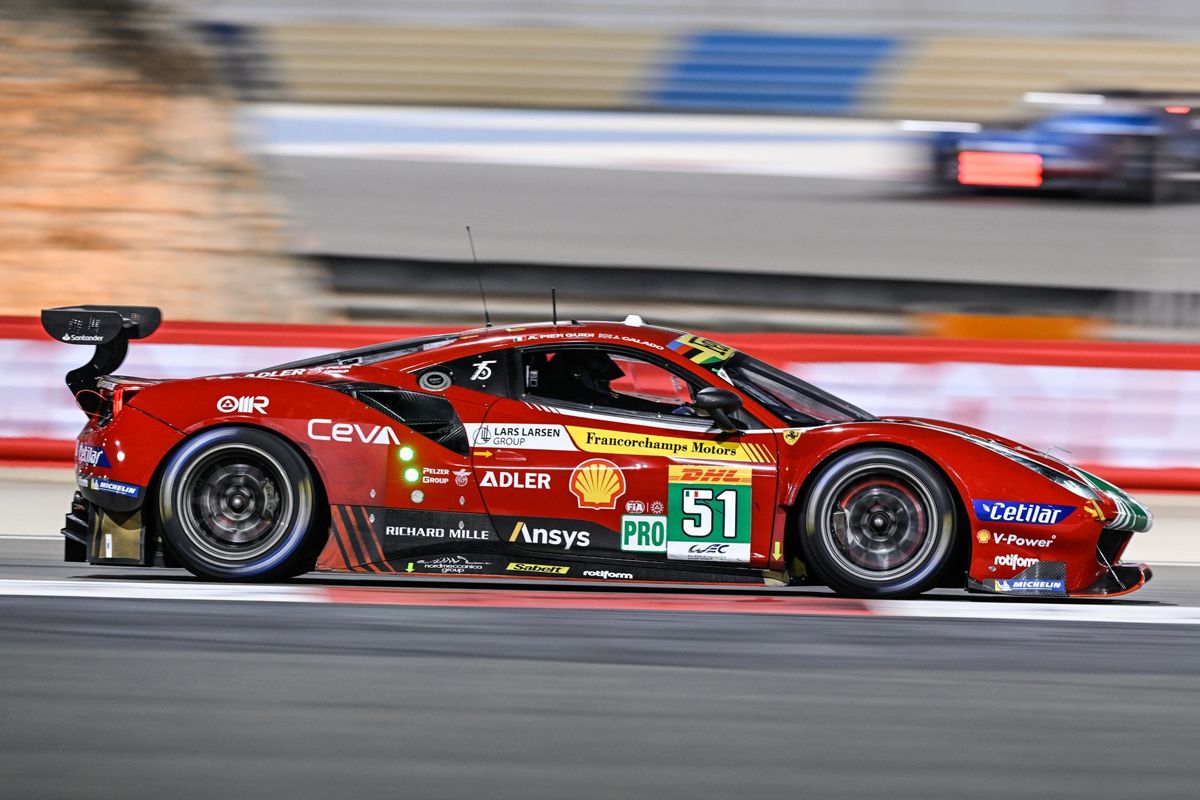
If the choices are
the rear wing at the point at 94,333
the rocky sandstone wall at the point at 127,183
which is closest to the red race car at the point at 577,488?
the rear wing at the point at 94,333

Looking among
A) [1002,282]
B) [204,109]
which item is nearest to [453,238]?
[204,109]

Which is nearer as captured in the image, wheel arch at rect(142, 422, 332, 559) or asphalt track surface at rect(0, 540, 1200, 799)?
asphalt track surface at rect(0, 540, 1200, 799)

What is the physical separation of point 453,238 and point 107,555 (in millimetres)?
10189

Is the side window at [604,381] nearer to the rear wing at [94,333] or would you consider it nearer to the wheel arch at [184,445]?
the wheel arch at [184,445]

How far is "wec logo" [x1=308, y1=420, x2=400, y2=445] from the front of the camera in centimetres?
638

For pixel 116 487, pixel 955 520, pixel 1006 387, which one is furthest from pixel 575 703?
pixel 1006 387

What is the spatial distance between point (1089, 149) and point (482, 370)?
494 inches

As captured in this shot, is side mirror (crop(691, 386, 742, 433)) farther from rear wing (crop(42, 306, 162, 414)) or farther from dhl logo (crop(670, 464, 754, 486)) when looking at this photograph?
rear wing (crop(42, 306, 162, 414))

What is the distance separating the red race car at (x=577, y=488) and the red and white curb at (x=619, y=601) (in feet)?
0.31

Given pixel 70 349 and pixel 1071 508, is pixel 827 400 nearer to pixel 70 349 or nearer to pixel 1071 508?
pixel 1071 508

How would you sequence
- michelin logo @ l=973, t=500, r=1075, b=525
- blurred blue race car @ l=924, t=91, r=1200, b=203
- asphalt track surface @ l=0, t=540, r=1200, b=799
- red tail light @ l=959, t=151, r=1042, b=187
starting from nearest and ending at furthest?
asphalt track surface @ l=0, t=540, r=1200, b=799, michelin logo @ l=973, t=500, r=1075, b=525, blurred blue race car @ l=924, t=91, r=1200, b=203, red tail light @ l=959, t=151, r=1042, b=187

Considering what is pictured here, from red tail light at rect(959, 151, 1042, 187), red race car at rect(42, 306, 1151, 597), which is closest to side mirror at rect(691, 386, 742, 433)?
red race car at rect(42, 306, 1151, 597)

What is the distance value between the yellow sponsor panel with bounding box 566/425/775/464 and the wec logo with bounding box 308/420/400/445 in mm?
747

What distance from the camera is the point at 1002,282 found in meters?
15.5
